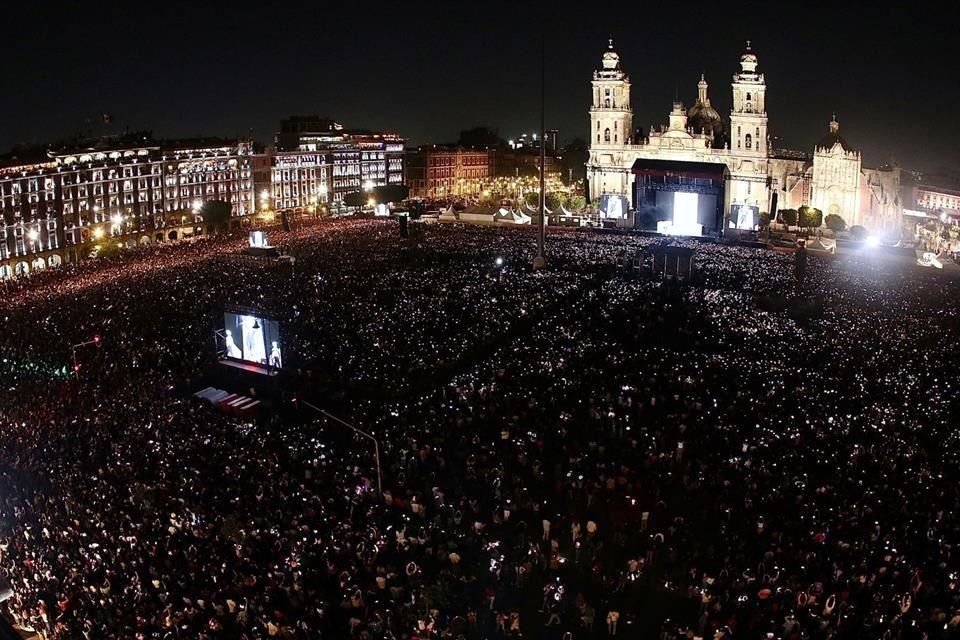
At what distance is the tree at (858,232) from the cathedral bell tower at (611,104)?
23.4 m

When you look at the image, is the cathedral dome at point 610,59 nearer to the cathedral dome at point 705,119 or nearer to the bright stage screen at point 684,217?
the cathedral dome at point 705,119

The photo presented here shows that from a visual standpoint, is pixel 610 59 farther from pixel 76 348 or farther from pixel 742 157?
pixel 76 348

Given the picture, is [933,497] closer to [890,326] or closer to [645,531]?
[645,531]

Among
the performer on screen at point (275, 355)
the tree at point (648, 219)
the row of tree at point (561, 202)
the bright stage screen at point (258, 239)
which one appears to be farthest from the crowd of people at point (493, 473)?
the row of tree at point (561, 202)

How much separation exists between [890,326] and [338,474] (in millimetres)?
20363

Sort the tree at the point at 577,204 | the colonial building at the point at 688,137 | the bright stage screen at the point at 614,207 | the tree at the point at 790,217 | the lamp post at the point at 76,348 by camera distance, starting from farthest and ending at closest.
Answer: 1. the tree at the point at 577,204
2. the bright stage screen at the point at 614,207
3. the colonial building at the point at 688,137
4. the tree at the point at 790,217
5. the lamp post at the point at 76,348

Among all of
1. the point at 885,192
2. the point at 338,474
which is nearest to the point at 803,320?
the point at 338,474

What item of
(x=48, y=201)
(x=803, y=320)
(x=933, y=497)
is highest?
(x=48, y=201)

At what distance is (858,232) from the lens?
212 ft

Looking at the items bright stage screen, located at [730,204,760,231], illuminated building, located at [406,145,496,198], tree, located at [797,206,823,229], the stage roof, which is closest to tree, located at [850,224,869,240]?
tree, located at [797,206,823,229]

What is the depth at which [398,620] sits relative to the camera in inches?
532

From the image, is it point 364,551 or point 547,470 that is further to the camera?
point 547,470

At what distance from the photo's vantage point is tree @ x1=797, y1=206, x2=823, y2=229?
66188 millimetres

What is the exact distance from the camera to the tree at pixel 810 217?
66.2m
